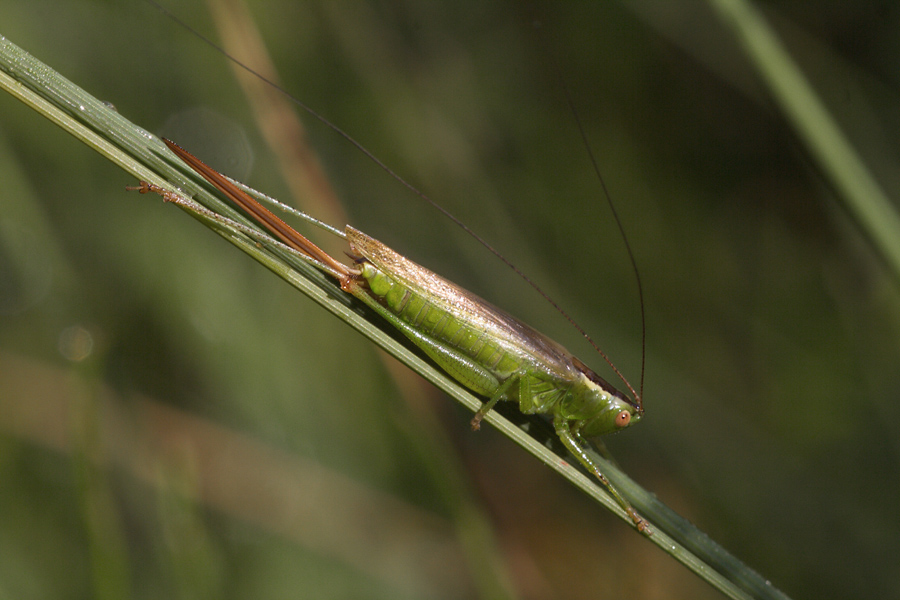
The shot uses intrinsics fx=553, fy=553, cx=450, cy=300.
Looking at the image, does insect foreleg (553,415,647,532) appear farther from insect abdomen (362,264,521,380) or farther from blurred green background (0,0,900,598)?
blurred green background (0,0,900,598)

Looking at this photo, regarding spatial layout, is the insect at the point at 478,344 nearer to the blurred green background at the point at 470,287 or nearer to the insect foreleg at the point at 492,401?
the insect foreleg at the point at 492,401

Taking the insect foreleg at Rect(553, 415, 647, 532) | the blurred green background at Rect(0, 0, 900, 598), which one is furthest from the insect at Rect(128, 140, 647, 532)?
the blurred green background at Rect(0, 0, 900, 598)

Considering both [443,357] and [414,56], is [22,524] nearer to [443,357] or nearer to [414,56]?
[443,357]

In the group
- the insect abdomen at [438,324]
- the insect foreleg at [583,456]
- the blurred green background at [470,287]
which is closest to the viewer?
the insect foreleg at [583,456]

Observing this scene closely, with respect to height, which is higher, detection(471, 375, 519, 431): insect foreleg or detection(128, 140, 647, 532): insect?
detection(128, 140, 647, 532): insect

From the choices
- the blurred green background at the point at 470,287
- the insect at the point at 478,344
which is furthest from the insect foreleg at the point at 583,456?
the blurred green background at the point at 470,287

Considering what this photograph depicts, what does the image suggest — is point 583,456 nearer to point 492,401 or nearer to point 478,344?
point 492,401

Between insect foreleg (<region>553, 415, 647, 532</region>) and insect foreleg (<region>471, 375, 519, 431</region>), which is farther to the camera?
insect foreleg (<region>471, 375, 519, 431</region>)
